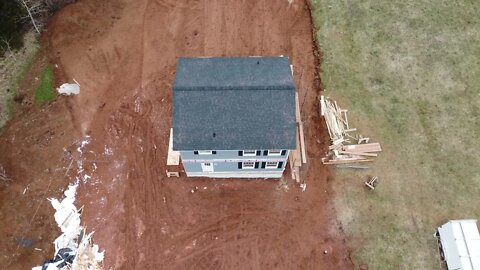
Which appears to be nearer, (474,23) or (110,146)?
(110,146)

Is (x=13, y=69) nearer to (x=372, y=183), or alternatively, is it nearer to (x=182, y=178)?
(x=182, y=178)

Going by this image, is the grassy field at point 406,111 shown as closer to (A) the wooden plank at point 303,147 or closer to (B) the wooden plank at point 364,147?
(B) the wooden plank at point 364,147

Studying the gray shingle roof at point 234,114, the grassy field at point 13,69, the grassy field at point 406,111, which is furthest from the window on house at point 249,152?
the grassy field at point 13,69

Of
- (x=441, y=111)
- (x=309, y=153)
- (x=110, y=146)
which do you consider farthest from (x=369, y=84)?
(x=110, y=146)

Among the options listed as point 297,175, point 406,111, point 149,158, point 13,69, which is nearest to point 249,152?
point 297,175

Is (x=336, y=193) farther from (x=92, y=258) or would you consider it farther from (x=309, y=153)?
(x=92, y=258)

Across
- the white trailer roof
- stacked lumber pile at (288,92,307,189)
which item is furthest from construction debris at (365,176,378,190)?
the white trailer roof
